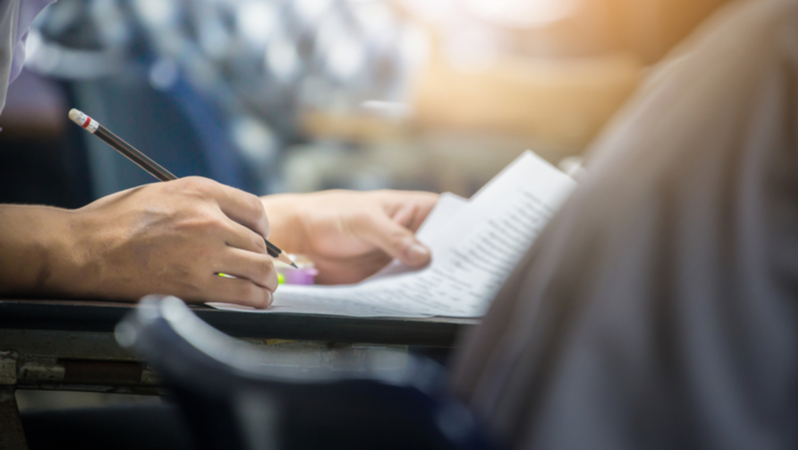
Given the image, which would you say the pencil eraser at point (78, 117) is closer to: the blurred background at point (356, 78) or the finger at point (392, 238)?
the finger at point (392, 238)

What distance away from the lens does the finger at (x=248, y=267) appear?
31 cm

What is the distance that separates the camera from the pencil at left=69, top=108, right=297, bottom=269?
34 cm

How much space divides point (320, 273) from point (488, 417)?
1.07 ft

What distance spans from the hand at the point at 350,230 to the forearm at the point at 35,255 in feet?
0.45

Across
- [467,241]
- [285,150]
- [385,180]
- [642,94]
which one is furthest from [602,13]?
[642,94]

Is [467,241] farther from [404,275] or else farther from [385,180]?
[385,180]

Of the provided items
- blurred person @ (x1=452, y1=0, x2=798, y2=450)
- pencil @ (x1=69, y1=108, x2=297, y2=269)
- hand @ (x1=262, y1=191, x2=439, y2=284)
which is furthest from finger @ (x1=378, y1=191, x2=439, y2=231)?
blurred person @ (x1=452, y1=0, x2=798, y2=450)

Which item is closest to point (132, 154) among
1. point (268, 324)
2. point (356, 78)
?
point (268, 324)

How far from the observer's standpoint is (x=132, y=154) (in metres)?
0.34

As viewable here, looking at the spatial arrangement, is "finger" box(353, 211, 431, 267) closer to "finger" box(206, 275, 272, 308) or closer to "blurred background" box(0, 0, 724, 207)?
"finger" box(206, 275, 272, 308)

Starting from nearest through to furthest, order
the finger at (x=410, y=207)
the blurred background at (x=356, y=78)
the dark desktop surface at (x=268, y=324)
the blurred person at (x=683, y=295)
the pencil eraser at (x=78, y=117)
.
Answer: the blurred person at (x=683, y=295) → the dark desktop surface at (x=268, y=324) → the pencil eraser at (x=78, y=117) → the finger at (x=410, y=207) → the blurred background at (x=356, y=78)

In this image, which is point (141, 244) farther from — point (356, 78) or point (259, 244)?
point (356, 78)

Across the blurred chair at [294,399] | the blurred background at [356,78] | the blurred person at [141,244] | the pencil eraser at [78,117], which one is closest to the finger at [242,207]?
the blurred person at [141,244]

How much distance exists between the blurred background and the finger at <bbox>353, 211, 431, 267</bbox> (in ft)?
1.20
